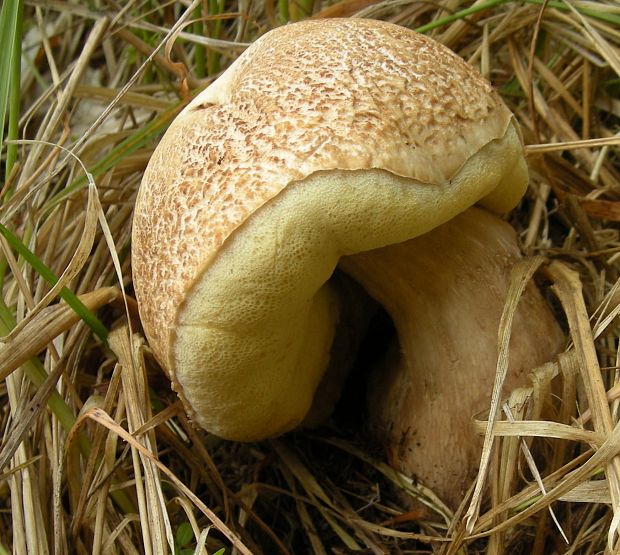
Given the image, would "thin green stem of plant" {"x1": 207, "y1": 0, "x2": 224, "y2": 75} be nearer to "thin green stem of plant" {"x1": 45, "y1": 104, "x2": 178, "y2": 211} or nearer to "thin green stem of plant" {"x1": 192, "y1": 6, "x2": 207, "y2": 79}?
"thin green stem of plant" {"x1": 192, "y1": 6, "x2": 207, "y2": 79}

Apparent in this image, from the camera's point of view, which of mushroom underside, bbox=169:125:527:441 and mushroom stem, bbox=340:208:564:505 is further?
mushroom stem, bbox=340:208:564:505

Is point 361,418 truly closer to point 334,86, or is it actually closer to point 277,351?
point 277,351

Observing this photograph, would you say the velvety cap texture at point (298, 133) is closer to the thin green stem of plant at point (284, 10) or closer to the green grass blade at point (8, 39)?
the green grass blade at point (8, 39)

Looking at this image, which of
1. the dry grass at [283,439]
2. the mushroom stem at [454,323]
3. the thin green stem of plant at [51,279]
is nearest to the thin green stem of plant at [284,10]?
the dry grass at [283,439]

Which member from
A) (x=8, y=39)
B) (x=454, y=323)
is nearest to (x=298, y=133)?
(x=454, y=323)

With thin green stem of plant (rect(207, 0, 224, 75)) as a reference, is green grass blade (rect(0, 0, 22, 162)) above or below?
above

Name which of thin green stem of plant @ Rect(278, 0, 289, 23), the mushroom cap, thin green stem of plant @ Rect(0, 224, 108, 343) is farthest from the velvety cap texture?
thin green stem of plant @ Rect(278, 0, 289, 23)

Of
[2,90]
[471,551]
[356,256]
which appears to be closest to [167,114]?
[2,90]
